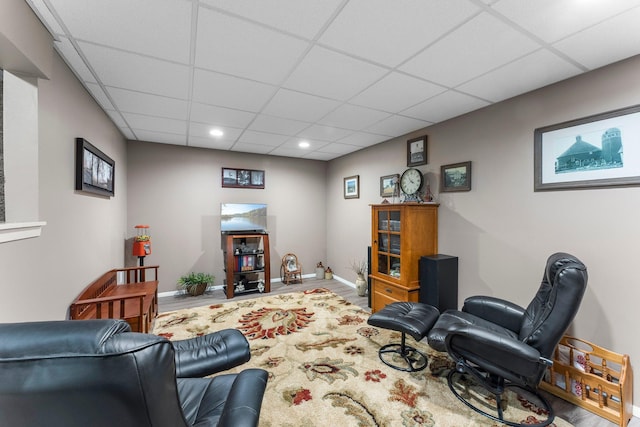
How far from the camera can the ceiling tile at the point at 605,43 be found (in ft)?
4.91

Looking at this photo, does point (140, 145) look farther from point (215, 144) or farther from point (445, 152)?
point (445, 152)

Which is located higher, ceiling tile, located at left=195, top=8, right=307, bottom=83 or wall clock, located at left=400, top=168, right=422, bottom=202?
ceiling tile, located at left=195, top=8, right=307, bottom=83

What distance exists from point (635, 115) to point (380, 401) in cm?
268

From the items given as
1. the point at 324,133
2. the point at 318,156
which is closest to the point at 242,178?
the point at 318,156

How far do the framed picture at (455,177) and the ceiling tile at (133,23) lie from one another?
2841mm

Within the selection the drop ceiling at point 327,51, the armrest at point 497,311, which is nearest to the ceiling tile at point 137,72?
the drop ceiling at point 327,51

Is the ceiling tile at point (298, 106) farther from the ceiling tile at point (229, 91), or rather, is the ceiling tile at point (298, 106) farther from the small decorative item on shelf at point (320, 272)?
the small decorative item on shelf at point (320, 272)

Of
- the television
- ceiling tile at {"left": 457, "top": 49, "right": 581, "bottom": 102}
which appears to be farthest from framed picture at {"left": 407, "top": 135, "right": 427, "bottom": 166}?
the television

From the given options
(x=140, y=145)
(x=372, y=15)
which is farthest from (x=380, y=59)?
(x=140, y=145)

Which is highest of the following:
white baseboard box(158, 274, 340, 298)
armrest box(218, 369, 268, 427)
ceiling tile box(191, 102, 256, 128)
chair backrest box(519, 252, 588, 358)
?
ceiling tile box(191, 102, 256, 128)

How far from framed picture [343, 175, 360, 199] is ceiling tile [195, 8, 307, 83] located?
9.18 ft

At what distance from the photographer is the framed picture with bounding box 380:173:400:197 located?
3.89 metres

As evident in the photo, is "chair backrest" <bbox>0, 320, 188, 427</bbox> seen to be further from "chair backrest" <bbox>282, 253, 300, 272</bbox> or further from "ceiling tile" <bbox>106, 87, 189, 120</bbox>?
"chair backrest" <bbox>282, 253, 300, 272</bbox>

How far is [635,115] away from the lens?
5.96ft
